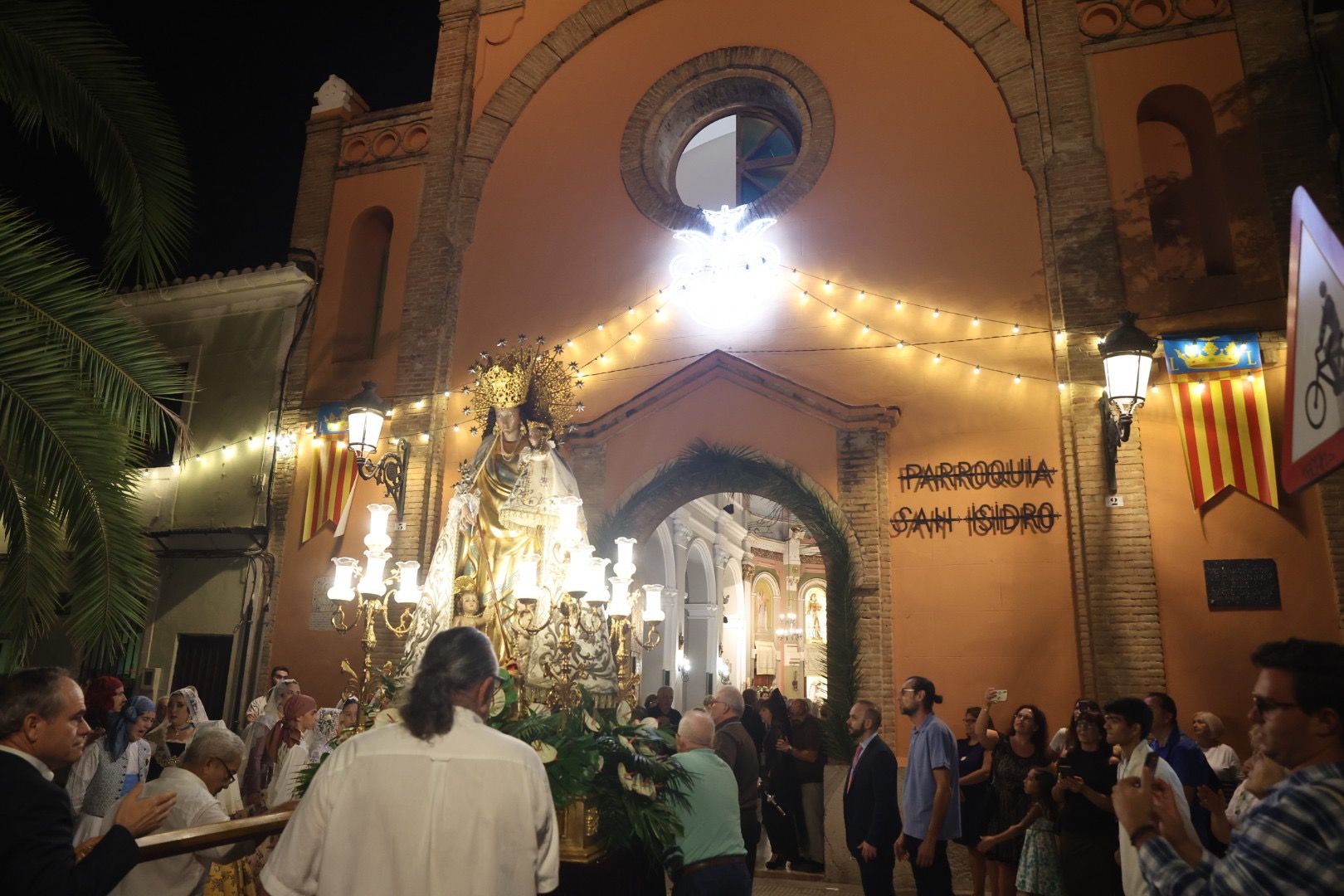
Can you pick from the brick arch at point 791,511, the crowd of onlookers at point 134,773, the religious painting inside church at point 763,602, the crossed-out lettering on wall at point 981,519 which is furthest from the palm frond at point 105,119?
the religious painting inside church at point 763,602

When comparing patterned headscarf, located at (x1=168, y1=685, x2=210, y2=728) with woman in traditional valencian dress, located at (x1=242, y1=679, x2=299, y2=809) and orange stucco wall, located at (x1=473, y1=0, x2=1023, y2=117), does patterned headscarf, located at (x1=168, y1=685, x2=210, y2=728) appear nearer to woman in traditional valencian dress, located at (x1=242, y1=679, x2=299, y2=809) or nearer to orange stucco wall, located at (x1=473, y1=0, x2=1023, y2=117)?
woman in traditional valencian dress, located at (x1=242, y1=679, x2=299, y2=809)

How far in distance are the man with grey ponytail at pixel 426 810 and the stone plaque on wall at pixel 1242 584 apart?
23.7ft

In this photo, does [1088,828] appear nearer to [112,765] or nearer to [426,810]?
[426,810]

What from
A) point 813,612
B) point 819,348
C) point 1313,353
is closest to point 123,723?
point 1313,353

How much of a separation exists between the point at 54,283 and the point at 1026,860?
233 inches

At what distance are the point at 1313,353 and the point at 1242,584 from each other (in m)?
6.57

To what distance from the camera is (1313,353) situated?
2.22 metres

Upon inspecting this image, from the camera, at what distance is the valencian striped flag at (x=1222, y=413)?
25.7 ft

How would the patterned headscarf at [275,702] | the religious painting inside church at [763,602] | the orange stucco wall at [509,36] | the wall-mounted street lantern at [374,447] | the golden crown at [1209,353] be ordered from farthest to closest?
the religious painting inside church at [763,602], the orange stucco wall at [509,36], the wall-mounted street lantern at [374,447], the golden crown at [1209,353], the patterned headscarf at [275,702]

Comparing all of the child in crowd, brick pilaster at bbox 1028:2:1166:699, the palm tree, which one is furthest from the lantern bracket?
the child in crowd

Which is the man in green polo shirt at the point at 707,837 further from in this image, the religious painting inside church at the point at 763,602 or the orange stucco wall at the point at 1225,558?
the religious painting inside church at the point at 763,602

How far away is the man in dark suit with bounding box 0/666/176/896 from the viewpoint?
2285mm

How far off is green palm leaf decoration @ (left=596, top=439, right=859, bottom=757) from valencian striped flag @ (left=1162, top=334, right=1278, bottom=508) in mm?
3230

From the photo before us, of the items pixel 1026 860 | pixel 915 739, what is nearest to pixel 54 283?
pixel 915 739
